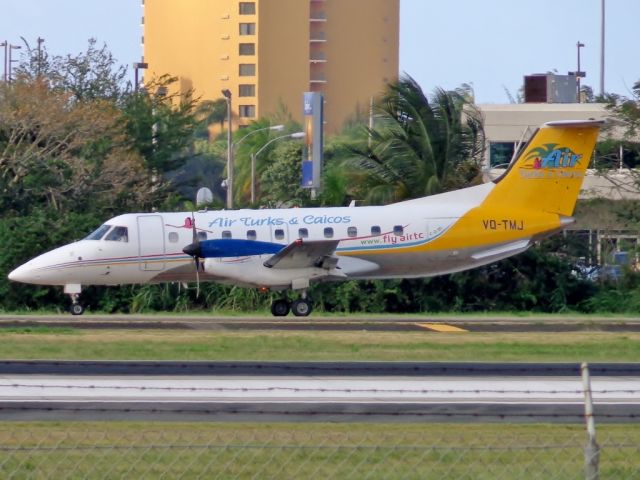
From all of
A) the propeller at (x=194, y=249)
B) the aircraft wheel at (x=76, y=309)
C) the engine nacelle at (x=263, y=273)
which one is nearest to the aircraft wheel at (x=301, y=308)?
the engine nacelle at (x=263, y=273)

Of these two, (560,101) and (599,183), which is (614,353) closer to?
(599,183)

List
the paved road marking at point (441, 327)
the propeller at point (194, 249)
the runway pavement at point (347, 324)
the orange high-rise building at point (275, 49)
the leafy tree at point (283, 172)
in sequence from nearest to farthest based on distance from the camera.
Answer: the paved road marking at point (441, 327) → the runway pavement at point (347, 324) → the propeller at point (194, 249) → the leafy tree at point (283, 172) → the orange high-rise building at point (275, 49)

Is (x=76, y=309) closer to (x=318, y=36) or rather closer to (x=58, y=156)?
(x=58, y=156)

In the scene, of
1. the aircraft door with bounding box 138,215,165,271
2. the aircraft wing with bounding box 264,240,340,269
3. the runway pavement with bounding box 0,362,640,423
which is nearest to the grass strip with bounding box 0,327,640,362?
the runway pavement with bounding box 0,362,640,423

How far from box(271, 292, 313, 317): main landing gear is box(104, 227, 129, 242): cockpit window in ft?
12.3

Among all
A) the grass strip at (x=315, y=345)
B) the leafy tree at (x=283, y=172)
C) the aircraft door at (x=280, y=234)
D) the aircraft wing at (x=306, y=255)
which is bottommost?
the grass strip at (x=315, y=345)

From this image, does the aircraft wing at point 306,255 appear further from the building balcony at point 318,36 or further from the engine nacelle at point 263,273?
the building balcony at point 318,36

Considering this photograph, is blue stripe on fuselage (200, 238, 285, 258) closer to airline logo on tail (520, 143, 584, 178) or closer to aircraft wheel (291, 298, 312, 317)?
aircraft wheel (291, 298, 312, 317)

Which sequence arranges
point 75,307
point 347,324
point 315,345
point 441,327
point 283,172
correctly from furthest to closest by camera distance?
1. point 283,172
2. point 75,307
3. point 347,324
4. point 441,327
5. point 315,345

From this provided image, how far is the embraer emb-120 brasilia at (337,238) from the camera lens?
92.5 ft

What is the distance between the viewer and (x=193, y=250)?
27812 mm

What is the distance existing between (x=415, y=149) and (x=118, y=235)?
10.2m

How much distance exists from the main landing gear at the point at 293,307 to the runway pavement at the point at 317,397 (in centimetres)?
1296

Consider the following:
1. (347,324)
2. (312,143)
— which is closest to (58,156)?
(312,143)
